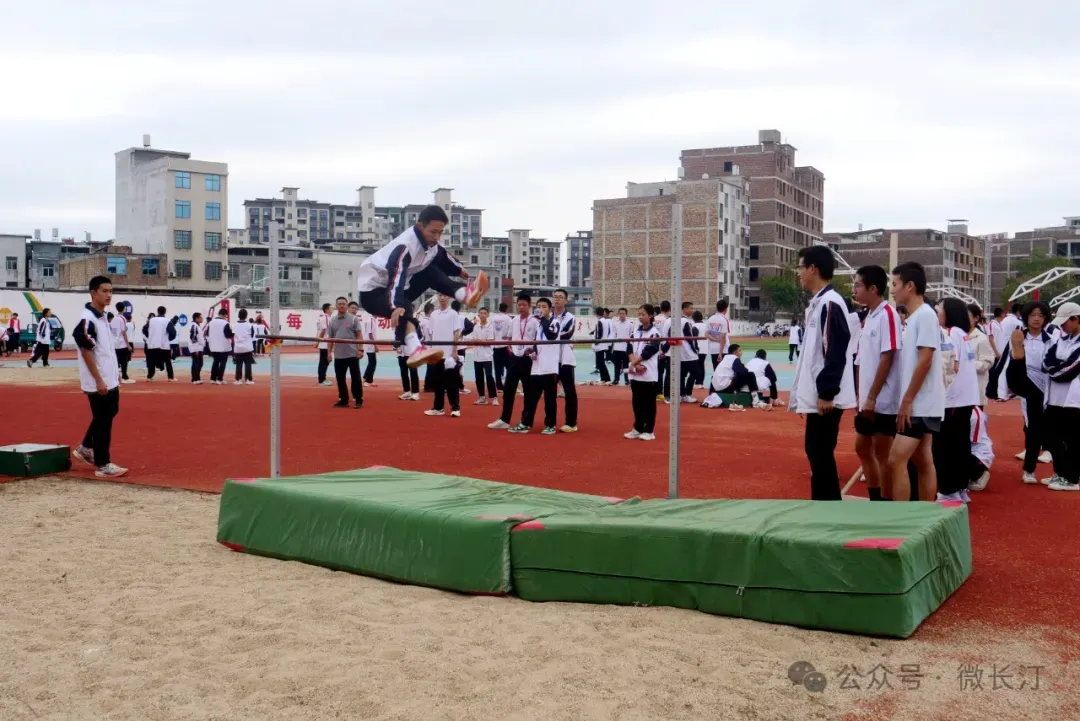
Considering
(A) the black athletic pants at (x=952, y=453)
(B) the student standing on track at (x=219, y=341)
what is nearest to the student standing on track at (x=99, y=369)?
(A) the black athletic pants at (x=952, y=453)

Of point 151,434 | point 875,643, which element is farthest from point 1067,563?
point 151,434

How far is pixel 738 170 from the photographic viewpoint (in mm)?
87500

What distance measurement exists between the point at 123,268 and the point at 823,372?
61730 millimetres

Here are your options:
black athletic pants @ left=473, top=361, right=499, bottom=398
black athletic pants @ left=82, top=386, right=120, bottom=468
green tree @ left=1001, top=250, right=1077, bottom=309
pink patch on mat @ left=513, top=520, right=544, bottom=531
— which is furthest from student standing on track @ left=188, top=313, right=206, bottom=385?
green tree @ left=1001, top=250, right=1077, bottom=309

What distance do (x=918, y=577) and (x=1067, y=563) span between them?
193 centimetres

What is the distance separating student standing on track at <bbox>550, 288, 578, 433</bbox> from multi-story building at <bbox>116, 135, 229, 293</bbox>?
54.5m

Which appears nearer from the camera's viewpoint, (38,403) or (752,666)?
(752,666)

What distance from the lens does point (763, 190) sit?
8762cm

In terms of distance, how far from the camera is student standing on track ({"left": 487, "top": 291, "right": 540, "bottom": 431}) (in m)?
12.5

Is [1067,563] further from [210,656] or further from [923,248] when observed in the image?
[923,248]

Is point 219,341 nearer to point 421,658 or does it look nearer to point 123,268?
point 421,658

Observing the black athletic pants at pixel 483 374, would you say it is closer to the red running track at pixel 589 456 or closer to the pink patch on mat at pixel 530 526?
the red running track at pixel 589 456

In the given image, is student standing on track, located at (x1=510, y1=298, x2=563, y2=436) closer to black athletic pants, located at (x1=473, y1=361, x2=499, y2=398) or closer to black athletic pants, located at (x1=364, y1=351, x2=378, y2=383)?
black athletic pants, located at (x1=473, y1=361, x2=499, y2=398)

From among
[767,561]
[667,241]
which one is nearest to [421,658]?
[767,561]
